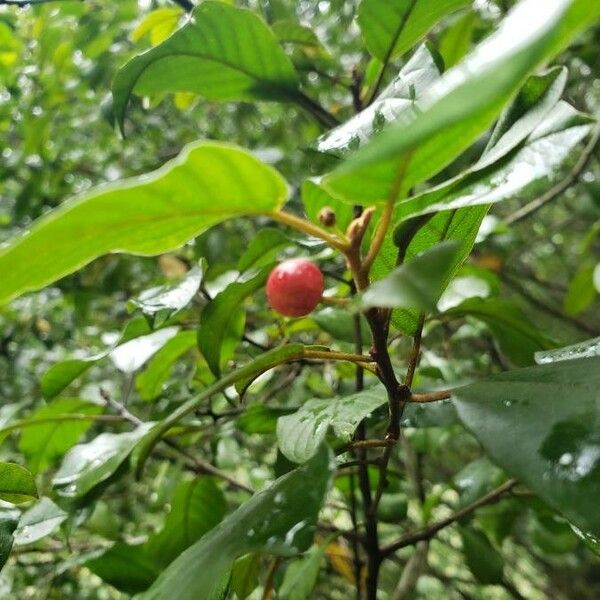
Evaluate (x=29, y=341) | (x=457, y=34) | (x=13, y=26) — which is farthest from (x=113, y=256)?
(x=457, y=34)

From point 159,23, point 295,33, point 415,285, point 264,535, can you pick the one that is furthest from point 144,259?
point 415,285

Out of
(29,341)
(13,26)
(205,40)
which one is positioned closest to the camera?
(205,40)

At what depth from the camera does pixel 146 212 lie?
1.24 feet

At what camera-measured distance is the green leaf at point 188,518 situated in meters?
0.94

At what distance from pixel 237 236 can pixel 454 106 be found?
6.44ft

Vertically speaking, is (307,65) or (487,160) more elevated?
(487,160)

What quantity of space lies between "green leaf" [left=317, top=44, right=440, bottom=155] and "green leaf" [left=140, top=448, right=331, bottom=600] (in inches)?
10.2

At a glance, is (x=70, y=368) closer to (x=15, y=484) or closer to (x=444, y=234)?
(x=15, y=484)

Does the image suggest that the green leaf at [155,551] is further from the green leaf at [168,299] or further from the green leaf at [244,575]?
the green leaf at [168,299]

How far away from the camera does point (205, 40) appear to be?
73cm

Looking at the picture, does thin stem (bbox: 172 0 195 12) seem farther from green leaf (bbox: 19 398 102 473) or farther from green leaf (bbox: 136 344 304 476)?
green leaf (bbox: 136 344 304 476)

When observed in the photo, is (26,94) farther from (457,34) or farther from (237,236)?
(457,34)

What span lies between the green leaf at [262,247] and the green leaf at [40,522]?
386mm

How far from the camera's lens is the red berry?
497 millimetres
